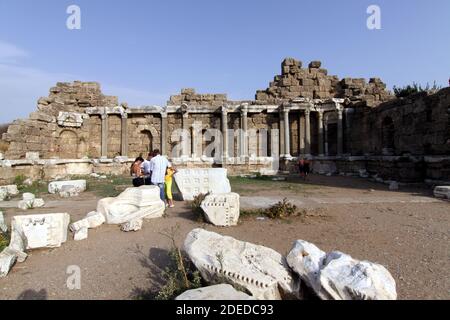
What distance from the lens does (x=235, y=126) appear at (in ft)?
59.4

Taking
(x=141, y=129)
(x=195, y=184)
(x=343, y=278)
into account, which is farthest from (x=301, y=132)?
(x=343, y=278)

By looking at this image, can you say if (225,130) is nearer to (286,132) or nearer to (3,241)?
(286,132)

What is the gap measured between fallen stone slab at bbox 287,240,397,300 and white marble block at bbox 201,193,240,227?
10.1 ft

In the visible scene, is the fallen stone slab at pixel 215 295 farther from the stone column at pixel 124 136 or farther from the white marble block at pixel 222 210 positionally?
the stone column at pixel 124 136

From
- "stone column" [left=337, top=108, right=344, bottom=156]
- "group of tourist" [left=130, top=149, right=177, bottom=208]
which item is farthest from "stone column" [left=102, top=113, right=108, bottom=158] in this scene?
"stone column" [left=337, top=108, right=344, bottom=156]

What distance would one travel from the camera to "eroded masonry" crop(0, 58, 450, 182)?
16594 millimetres

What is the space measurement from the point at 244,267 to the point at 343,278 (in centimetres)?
98

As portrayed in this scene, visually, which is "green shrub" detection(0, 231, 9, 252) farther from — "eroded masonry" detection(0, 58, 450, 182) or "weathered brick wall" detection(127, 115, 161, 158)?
"weathered brick wall" detection(127, 115, 161, 158)

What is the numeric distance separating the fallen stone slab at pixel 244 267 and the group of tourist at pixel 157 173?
4.34 meters

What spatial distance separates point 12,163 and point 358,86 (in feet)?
66.9

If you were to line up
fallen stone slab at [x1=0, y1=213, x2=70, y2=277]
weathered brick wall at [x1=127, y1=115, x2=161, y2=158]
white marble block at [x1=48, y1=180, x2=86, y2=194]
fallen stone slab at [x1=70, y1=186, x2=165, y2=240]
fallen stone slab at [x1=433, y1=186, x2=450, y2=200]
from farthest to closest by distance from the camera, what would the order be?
weathered brick wall at [x1=127, y1=115, x2=161, y2=158]
white marble block at [x1=48, y1=180, x2=86, y2=194]
fallen stone slab at [x1=433, y1=186, x2=450, y2=200]
fallen stone slab at [x1=70, y1=186, x2=165, y2=240]
fallen stone slab at [x1=0, y1=213, x2=70, y2=277]

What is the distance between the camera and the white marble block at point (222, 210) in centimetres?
585
